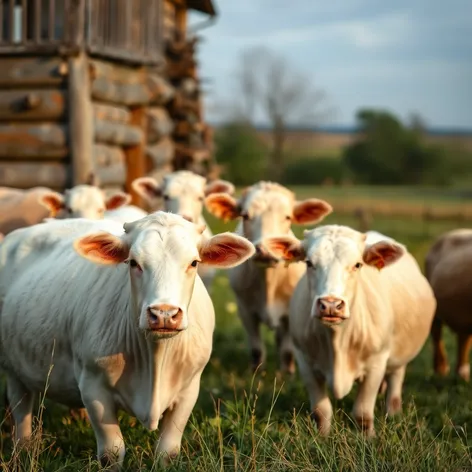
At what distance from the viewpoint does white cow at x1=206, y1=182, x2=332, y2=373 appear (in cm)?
744

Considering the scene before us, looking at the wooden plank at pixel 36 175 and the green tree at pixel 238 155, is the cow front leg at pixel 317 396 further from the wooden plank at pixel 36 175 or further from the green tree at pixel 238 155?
the green tree at pixel 238 155

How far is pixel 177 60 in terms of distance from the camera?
18.7 metres

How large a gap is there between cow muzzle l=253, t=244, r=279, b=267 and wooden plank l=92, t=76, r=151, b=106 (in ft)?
20.6

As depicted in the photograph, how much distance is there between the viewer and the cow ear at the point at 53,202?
8.52 meters

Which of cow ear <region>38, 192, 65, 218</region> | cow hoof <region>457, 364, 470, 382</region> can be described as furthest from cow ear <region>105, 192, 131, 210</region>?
cow hoof <region>457, 364, 470, 382</region>

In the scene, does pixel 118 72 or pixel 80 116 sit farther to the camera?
pixel 118 72

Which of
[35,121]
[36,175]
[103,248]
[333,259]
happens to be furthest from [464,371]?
[35,121]

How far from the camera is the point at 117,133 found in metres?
13.7

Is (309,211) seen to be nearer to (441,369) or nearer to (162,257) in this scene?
(441,369)

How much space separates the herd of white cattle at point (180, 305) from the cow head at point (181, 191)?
0.02 m

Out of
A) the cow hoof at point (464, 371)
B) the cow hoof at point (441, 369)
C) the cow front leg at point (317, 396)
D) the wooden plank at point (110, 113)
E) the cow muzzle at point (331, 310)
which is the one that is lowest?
the cow hoof at point (441, 369)

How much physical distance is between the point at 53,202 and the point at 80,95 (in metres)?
4.02

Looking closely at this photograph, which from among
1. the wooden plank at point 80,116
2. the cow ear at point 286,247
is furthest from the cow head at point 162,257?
the wooden plank at point 80,116

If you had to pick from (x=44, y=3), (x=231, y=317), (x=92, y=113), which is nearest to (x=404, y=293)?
(x=231, y=317)
